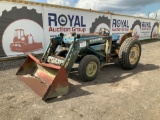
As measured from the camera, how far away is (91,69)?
18.1 ft

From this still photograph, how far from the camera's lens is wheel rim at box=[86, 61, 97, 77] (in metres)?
5.38

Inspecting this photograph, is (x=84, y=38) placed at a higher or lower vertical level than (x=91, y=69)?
higher

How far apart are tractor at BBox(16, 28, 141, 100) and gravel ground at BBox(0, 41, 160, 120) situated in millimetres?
249

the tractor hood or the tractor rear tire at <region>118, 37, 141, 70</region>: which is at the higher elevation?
the tractor hood

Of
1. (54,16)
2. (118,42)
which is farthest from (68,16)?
(118,42)

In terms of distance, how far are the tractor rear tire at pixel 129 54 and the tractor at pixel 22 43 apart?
15.2ft

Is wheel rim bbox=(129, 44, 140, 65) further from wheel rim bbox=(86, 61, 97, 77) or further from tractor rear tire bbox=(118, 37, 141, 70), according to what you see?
wheel rim bbox=(86, 61, 97, 77)

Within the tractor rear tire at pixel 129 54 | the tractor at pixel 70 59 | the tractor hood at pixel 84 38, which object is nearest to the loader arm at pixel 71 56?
the tractor at pixel 70 59

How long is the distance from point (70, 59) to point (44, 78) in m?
0.93

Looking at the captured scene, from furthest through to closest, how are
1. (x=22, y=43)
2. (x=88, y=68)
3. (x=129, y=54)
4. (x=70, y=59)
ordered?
(x=22, y=43), (x=129, y=54), (x=88, y=68), (x=70, y=59)

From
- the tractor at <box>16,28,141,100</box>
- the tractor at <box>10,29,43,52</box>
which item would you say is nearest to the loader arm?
the tractor at <box>16,28,141,100</box>

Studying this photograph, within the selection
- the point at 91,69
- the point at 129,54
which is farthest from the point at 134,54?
the point at 91,69

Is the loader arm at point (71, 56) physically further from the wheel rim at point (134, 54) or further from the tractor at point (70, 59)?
the wheel rim at point (134, 54)

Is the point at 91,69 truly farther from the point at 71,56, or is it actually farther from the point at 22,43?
the point at 22,43
